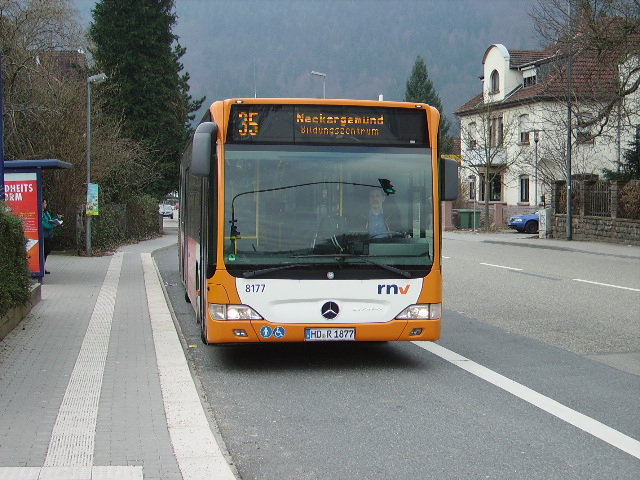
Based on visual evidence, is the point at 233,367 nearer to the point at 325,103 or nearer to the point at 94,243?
the point at 325,103

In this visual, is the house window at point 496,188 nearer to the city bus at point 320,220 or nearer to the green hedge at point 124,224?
the green hedge at point 124,224

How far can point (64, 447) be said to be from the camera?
18.5 ft

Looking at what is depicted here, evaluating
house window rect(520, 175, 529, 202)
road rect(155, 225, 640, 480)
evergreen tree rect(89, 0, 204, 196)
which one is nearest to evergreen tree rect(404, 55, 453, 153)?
house window rect(520, 175, 529, 202)

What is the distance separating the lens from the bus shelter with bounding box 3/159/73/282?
16.1m

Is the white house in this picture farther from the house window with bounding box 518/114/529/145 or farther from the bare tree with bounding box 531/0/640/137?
the bare tree with bounding box 531/0/640/137

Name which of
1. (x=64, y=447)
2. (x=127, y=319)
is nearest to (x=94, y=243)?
(x=127, y=319)

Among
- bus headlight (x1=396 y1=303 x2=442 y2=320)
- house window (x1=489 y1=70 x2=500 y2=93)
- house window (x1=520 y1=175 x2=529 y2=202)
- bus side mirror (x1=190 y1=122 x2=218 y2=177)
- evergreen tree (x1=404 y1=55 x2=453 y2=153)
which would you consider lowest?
bus headlight (x1=396 y1=303 x2=442 y2=320)

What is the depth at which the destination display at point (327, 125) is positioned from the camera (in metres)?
8.59

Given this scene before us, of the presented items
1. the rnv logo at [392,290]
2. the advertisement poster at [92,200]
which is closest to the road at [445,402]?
the rnv logo at [392,290]

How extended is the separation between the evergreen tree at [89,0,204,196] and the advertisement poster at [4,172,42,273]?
30.9 metres

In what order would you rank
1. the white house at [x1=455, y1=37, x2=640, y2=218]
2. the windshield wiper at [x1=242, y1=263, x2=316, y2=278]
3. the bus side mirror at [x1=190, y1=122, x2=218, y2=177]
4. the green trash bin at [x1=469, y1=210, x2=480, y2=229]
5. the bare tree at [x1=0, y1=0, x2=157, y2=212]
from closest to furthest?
the bus side mirror at [x1=190, y1=122, x2=218, y2=177] → the windshield wiper at [x1=242, y1=263, x2=316, y2=278] → the bare tree at [x1=0, y1=0, x2=157, y2=212] → the white house at [x1=455, y1=37, x2=640, y2=218] → the green trash bin at [x1=469, y1=210, x2=480, y2=229]

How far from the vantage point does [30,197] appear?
16672 millimetres

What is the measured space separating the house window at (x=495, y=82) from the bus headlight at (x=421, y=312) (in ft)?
180

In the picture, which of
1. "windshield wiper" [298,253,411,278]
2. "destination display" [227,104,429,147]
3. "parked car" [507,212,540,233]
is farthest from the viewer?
"parked car" [507,212,540,233]
